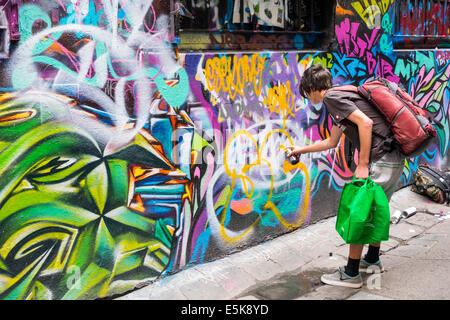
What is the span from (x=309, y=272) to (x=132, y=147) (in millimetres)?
1823

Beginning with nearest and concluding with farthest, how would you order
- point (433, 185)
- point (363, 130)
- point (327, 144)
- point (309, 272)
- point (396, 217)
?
point (363, 130), point (327, 144), point (309, 272), point (396, 217), point (433, 185)

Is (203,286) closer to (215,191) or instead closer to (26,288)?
(215,191)

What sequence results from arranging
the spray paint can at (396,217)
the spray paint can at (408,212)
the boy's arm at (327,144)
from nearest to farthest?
1. the boy's arm at (327,144)
2. the spray paint can at (396,217)
3. the spray paint can at (408,212)

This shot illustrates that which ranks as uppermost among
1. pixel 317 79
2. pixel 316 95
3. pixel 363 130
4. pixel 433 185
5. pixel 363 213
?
pixel 317 79

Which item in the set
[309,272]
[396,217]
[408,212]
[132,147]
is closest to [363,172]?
[309,272]

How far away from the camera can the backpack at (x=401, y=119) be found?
335 centimetres

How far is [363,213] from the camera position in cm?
337

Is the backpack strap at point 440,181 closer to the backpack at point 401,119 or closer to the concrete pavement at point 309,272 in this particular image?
the concrete pavement at point 309,272

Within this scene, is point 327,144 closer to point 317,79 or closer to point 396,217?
point 317,79

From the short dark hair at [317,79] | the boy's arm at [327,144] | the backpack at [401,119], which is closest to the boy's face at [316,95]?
the short dark hair at [317,79]

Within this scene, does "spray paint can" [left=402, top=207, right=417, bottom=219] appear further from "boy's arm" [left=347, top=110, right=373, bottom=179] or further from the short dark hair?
the short dark hair

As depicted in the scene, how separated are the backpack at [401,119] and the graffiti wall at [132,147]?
105cm

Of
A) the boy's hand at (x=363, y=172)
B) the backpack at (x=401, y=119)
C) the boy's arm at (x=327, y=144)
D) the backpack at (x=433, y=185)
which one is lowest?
the backpack at (x=433, y=185)

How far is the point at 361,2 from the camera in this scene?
5020mm
